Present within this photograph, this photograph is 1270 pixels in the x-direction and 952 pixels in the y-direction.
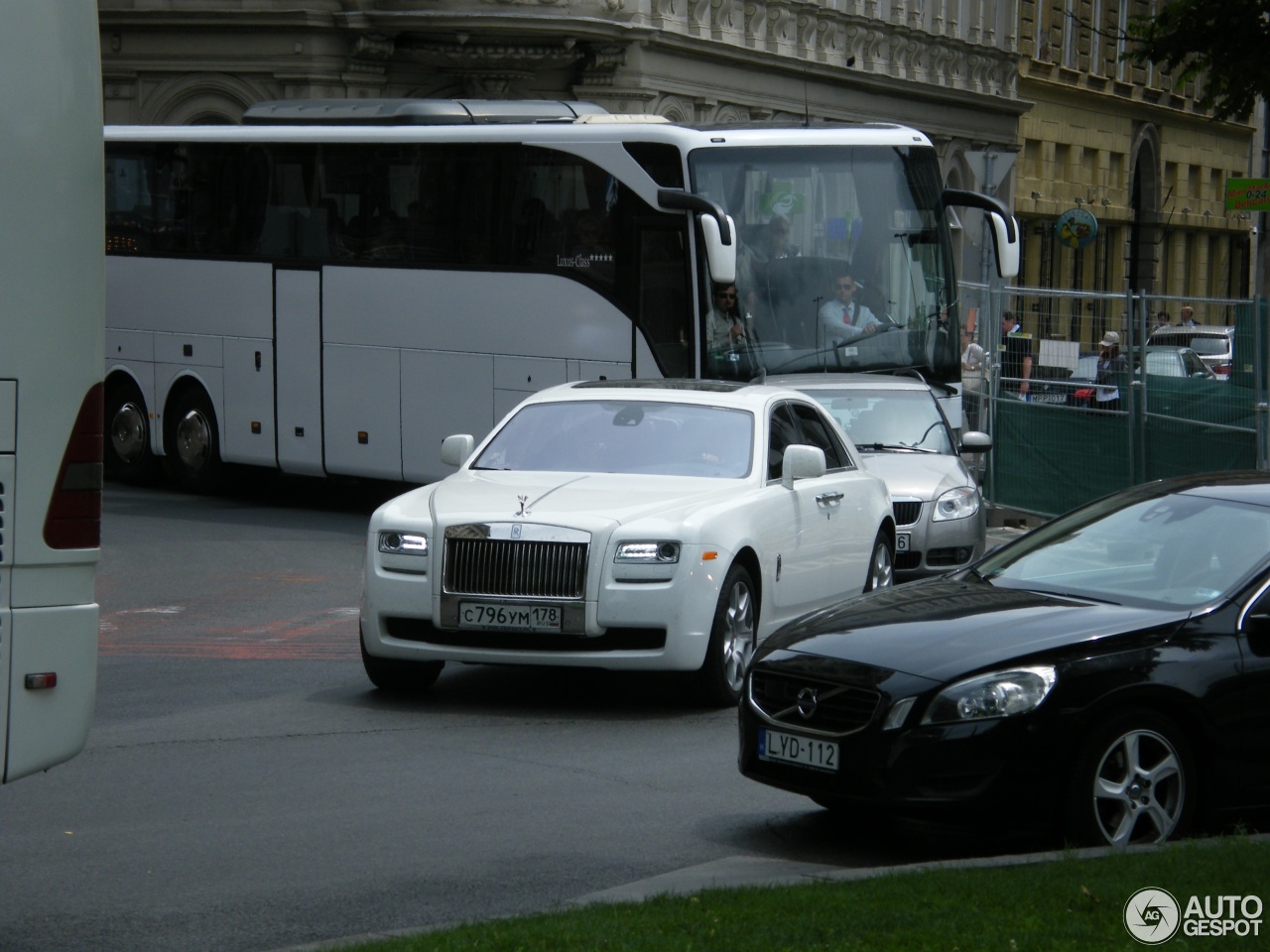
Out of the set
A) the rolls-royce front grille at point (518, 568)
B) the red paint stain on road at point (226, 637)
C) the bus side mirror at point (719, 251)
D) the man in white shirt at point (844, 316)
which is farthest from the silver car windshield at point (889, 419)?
the rolls-royce front grille at point (518, 568)

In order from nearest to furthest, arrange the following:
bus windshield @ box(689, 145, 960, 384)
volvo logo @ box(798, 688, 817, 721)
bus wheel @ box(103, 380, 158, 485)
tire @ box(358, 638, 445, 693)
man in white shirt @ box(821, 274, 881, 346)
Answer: volvo logo @ box(798, 688, 817, 721) < tire @ box(358, 638, 445, 693) < bus windshield @ box(689, 145, 960, 384) < man in white shirt @ box(821, 274, 881, 346) < bus wheel @ box(103, 380, 158, 485)

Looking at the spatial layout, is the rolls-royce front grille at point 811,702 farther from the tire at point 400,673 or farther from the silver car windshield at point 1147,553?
the tire at point 400,673

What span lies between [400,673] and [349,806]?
2709mm

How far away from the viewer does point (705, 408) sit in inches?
470

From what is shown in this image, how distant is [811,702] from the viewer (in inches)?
300

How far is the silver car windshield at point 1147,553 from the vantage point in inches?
310

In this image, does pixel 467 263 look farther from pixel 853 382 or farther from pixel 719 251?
pixel 853 382

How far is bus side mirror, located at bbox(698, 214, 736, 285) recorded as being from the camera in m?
18.0

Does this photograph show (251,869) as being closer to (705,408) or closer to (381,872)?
(381,872)

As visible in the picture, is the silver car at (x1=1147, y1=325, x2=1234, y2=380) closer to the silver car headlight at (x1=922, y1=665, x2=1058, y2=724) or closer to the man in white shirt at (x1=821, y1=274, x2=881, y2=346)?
the man in white shirt at (x1=821, y1=274, x2=881, y2=346)

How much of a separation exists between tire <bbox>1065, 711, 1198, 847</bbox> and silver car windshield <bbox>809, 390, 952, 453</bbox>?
9.63 meters

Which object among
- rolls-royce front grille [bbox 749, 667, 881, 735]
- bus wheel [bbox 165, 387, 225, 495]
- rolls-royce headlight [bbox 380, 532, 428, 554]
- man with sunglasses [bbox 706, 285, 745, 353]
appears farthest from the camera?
bus wheel [bbox 165, 387, 225, 495]

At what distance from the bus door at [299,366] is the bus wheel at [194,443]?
1033mm

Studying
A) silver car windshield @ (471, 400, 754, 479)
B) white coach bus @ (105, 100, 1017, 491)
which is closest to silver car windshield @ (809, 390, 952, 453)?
white coach bus @ (105, 100, 1017, 491)
